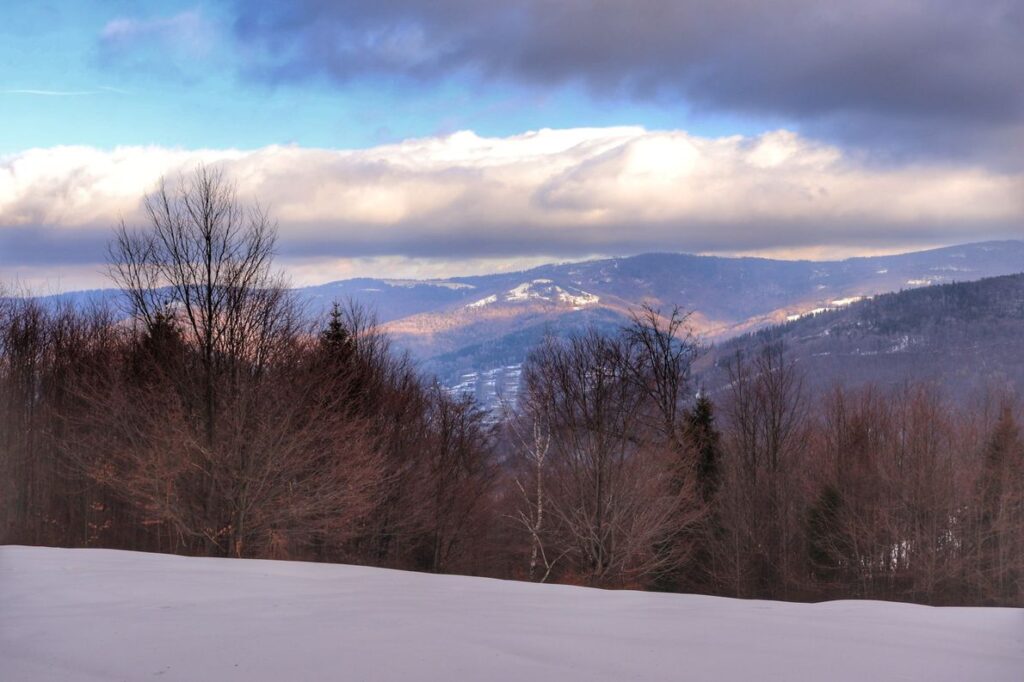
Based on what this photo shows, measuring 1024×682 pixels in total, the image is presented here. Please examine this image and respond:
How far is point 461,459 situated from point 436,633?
3067 cm

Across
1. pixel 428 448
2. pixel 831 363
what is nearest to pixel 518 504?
pixel 428 448

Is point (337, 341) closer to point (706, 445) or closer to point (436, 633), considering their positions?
point (706, 445)

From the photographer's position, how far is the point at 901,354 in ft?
638

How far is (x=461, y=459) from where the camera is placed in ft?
120

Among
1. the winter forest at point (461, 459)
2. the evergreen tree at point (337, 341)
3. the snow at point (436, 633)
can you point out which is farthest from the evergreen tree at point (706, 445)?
the snow at point (436, 633)

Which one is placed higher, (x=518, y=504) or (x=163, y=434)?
(x=163, y=434)

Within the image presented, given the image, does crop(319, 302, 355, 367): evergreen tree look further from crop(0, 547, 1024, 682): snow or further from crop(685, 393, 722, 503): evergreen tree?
crop(0, 547, 1024, 682): snow

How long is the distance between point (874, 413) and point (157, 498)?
3634 cm

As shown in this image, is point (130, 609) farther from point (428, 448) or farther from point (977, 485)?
point (977, 485)

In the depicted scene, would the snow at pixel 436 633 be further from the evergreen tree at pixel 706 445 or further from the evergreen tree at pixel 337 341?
the evergreen tree at pixel 706 445

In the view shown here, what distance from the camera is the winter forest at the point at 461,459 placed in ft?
66.1

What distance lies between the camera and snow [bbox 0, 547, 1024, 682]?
5.22 meters

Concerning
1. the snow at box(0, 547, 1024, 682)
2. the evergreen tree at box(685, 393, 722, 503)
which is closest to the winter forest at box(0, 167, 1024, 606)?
the evergreen tree at box(685, 393, 722, 503)

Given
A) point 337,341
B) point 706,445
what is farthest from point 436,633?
point 706,445
